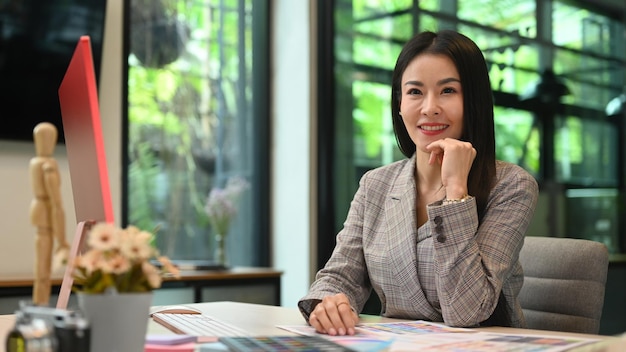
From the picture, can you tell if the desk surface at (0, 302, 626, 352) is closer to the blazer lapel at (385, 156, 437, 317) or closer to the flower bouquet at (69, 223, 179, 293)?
the blazer lapel at (385, 156, 437, 317)

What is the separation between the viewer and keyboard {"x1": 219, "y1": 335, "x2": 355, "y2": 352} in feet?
3.39

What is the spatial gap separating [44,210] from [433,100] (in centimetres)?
107

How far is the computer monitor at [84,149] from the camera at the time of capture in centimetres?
107

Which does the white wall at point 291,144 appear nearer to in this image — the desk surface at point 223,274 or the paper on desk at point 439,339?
the desk surface at point 223,274

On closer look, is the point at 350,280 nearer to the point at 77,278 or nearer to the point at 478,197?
the point at 478,197

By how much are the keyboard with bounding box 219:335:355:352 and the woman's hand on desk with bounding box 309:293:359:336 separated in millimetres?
199

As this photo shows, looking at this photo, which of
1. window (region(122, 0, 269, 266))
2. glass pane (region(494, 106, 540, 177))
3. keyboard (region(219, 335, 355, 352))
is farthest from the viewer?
window (region(122, 0, 269, 266))

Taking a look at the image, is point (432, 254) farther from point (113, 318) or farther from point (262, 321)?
point (113, 318)

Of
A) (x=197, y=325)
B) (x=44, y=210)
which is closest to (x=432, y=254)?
(x=197, y=325)

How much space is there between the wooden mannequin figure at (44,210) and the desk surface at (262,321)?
0.22 meters

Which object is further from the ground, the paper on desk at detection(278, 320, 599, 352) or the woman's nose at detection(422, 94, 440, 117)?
the woman's nose at detection(422, 94, 440, 117)

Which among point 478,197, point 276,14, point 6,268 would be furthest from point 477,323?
point 276,14

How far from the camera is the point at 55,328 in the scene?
33.4 inches

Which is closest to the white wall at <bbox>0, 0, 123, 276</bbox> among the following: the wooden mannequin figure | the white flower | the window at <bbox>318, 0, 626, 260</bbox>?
the white flower
